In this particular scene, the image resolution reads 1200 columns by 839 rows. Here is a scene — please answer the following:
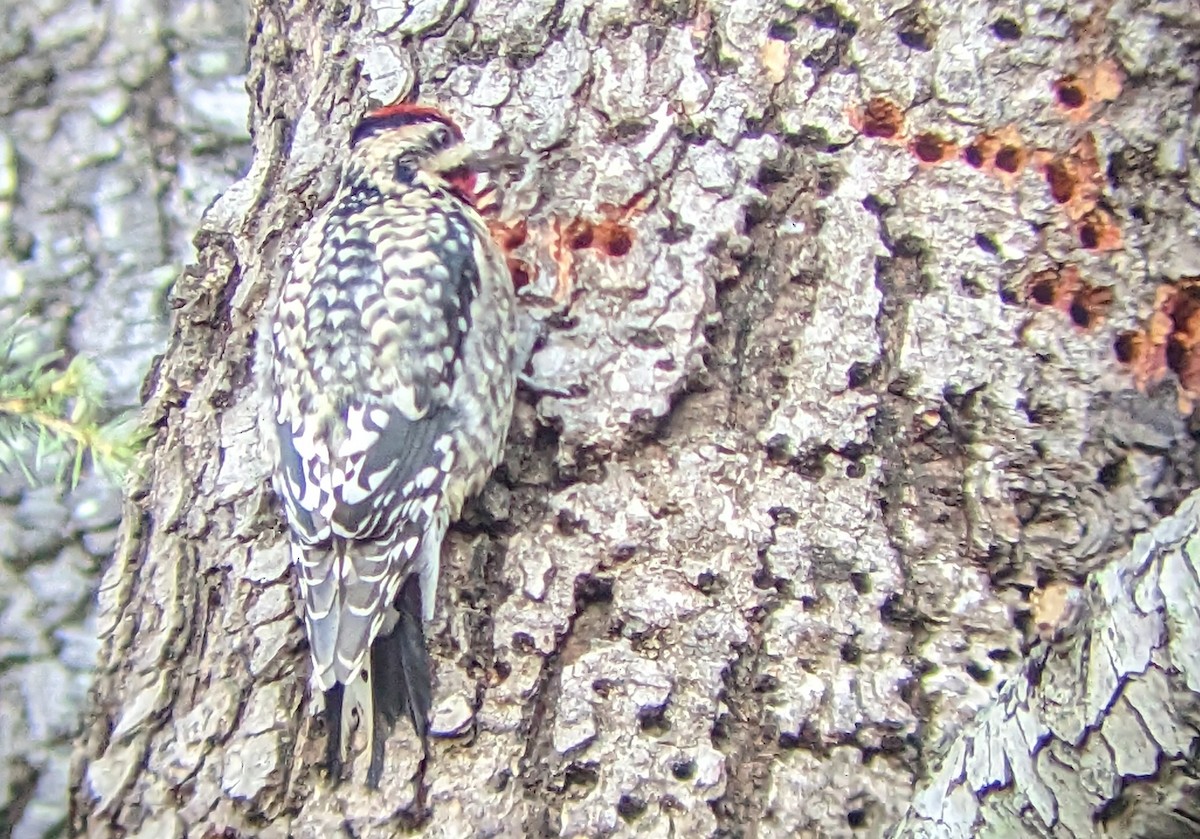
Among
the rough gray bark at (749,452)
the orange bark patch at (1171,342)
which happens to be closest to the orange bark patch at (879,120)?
the rough gray bark at (749,452)

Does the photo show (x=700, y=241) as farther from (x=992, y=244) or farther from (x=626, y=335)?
(x=992, y=244)

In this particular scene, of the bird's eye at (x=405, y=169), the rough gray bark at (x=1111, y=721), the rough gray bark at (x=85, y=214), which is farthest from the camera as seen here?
the rough gray bark at (x=85, y=214)

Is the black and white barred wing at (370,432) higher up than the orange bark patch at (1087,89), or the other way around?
the orange bark patch at (1087,89)

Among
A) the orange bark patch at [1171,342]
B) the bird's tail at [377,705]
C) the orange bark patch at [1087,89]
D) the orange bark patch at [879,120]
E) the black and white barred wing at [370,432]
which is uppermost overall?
the orange bark patch at [1087,89]

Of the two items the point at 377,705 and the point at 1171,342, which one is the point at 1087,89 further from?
the point at 377,705

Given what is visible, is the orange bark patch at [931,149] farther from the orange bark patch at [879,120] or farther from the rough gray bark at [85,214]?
the rough gray bark at [85,214]

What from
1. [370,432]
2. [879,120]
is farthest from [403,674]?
[879,120]

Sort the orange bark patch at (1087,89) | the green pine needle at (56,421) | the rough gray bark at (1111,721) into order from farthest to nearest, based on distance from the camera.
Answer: the orange bark patch at (1087,89), the green pine needle at (56,421), the rough gray bark at (1111,721)

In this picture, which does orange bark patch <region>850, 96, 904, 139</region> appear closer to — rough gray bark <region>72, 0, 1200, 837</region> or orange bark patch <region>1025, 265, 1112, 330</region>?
rough gray bark <region>72, 0, 1200, 837</region>
